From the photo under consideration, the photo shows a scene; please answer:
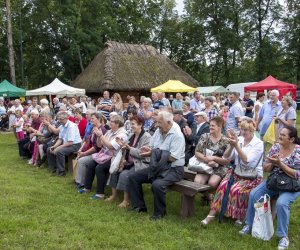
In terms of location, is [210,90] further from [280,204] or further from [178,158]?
[280,204]

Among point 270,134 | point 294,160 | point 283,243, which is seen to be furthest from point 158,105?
point 283,243

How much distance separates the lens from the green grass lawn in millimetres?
4262

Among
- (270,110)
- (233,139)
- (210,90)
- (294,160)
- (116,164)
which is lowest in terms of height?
(116,164)

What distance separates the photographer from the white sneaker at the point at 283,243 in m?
4.07

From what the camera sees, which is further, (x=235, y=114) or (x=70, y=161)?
(x=235, y=114)

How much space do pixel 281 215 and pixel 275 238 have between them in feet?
1.18

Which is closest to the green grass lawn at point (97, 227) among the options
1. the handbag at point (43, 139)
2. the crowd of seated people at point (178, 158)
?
the crowd of seated people at point (178, 158)

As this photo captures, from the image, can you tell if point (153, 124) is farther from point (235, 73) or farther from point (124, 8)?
point (235, 73)

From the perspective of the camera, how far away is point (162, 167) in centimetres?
511

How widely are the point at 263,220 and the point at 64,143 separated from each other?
500 cm

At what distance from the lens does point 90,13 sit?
31.8 m

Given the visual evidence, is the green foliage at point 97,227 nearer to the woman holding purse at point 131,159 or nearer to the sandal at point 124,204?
the sandal at point 124,204

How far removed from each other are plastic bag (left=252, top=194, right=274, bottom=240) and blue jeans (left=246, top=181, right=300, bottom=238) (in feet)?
0.35

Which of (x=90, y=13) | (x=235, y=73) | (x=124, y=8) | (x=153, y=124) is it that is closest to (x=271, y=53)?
(x=235, y=73)
